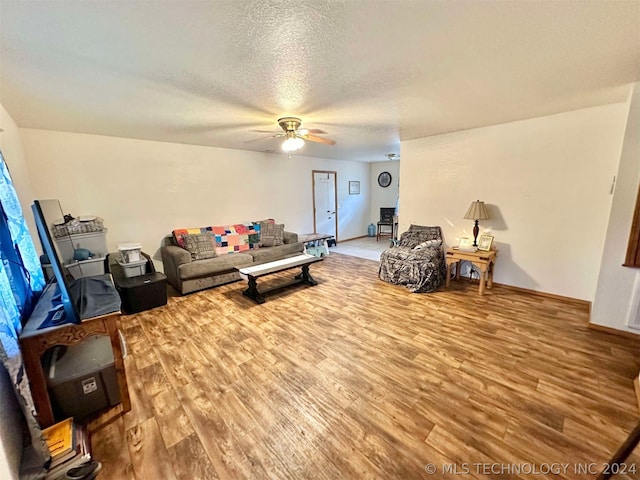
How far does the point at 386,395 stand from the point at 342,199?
19.5ft

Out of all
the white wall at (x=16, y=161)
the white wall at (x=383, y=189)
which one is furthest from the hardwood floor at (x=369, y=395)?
the white wall at (x=383, y=189)

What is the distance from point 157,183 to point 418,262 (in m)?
4.30

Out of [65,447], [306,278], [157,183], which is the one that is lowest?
[306,278]

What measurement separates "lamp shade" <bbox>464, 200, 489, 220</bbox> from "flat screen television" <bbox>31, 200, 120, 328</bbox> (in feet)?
13.4

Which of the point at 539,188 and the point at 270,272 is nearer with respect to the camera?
the point at 539,188

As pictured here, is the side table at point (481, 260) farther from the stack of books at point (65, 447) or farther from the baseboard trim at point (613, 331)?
the stack of books at point (65, 447)

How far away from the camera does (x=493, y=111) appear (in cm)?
293

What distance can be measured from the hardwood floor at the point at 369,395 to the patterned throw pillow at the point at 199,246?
3.79 feet

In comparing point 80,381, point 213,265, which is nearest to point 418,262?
point 213,265

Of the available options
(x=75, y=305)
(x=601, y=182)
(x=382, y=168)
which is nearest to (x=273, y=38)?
(x=75, y=305)

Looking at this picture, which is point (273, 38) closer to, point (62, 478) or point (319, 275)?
point (62, 478)

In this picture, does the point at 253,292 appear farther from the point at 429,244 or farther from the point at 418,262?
the point at 429,244

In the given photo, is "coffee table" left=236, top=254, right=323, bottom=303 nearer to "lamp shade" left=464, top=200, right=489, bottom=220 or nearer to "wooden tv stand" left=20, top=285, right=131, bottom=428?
"wooden tv stand" left=20, top=285, right=131, bottom=428

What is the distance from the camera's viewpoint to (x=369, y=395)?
1828 millimetres
